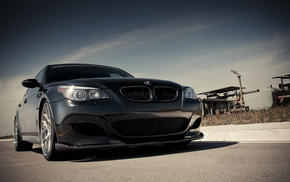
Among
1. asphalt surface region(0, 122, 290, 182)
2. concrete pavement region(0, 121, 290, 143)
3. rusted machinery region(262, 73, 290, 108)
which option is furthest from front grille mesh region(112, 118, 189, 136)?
rusted machinery region(262, 73, 290, 108)

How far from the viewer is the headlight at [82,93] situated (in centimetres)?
364

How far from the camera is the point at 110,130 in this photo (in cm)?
357

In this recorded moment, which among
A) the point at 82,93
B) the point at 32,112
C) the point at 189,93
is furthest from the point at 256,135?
the point at 32,112

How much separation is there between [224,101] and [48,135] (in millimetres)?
19017

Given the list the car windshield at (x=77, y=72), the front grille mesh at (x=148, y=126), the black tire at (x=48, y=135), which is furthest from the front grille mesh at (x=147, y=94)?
the car windshield at (x=77, y=72)

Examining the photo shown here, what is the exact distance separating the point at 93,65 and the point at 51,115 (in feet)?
7.33

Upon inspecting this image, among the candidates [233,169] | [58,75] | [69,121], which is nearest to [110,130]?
[69,121]

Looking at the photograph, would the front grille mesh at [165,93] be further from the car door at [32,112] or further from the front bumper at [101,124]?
the car door at [32,112]

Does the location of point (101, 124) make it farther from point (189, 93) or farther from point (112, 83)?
point (189, 93)

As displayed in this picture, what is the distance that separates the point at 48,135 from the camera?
4.05 metres

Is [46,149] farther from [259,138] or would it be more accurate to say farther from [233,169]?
[259,138]

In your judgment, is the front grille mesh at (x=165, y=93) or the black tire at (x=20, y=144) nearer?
the front grille mesh at (x=165, y=93)

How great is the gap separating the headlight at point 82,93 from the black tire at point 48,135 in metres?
0.42

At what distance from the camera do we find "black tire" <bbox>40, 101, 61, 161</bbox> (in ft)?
12.5
